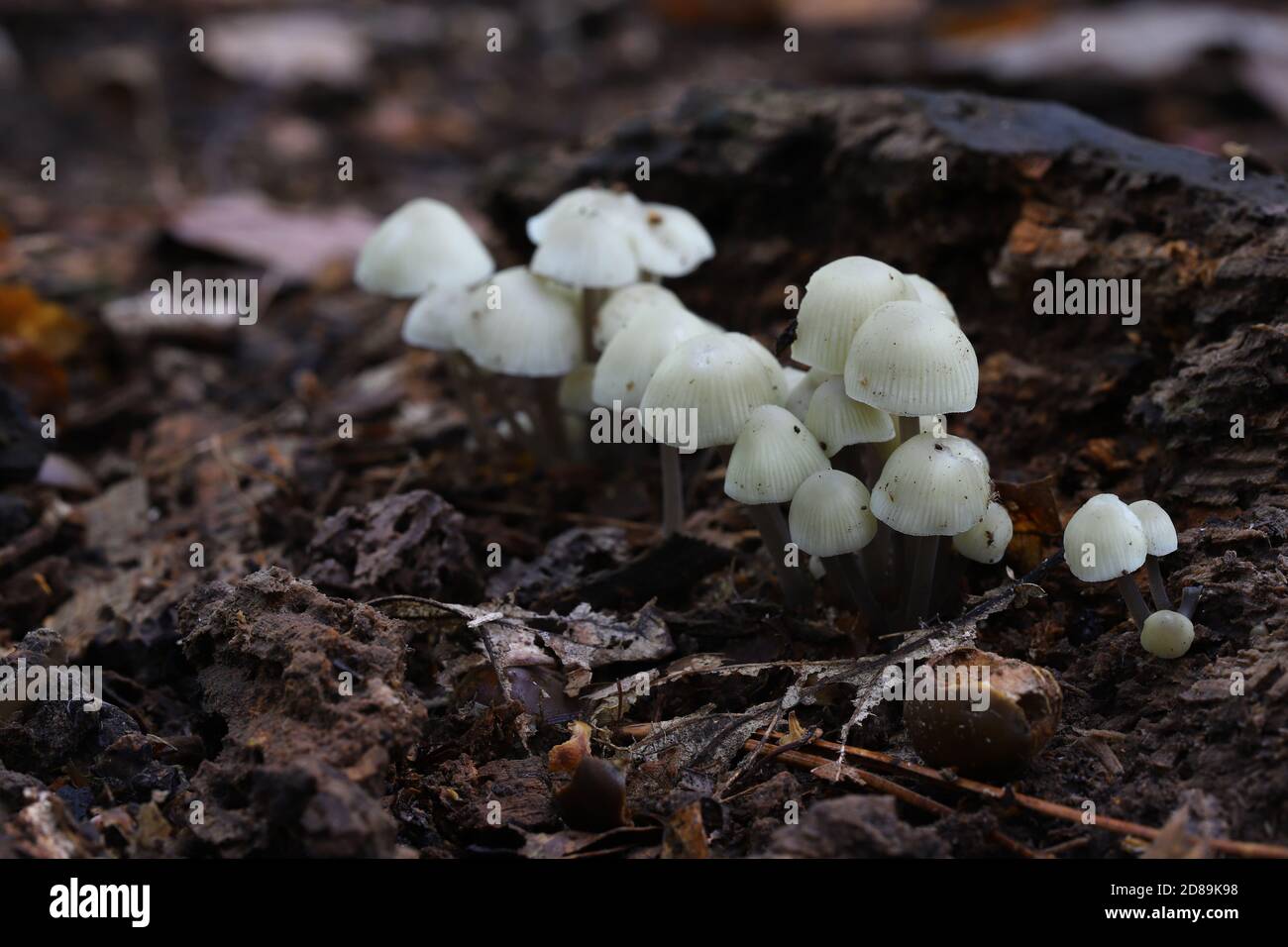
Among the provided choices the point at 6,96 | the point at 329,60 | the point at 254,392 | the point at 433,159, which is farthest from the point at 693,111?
the point at 6,96

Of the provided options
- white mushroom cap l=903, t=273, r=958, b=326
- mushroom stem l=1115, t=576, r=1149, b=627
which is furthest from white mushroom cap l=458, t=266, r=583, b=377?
mushroom stem l=1115, t=576, r=1149, b=627

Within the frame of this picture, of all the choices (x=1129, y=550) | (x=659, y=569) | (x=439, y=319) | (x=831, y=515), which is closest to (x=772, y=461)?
(x=831, y=515)

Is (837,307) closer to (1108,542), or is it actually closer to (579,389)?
(1108,542)

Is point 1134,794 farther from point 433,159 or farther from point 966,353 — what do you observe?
point 433,159

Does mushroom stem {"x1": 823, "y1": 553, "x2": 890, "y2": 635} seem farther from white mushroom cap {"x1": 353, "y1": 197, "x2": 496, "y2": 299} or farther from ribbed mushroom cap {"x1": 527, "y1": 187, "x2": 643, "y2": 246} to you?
white mushroom cap {"x1": 353, "y1": 197, "x2": 496, "y2": 299}

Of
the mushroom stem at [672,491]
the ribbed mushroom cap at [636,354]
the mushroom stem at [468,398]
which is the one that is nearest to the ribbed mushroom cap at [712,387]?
the ribbed mushroom cap at [636,354]
